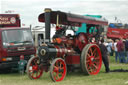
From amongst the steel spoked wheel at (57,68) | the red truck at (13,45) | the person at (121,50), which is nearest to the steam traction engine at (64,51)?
the steel spoked wheel at (57,68)

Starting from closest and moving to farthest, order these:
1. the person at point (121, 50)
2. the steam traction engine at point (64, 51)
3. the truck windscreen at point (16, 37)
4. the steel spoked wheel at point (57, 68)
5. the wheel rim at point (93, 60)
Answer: the steel spoked wheel at point (57, 68)
the steam traction engine at point (64, 51)
the wheel rim at point (93, 60)
the truck windscreen at point (16, 37)
the person at point (121, 50)

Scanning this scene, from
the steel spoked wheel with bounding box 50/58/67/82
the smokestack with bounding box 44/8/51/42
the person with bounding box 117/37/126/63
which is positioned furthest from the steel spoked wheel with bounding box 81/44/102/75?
the person with bounding box 117/37/126/63

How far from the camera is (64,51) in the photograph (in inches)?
348

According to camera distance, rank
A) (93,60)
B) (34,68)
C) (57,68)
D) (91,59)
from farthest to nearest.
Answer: (93,60), (91,59), (34,68), (57,68)

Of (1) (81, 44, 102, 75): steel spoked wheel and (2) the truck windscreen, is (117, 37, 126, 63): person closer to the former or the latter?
(1) (81, 44, 102, 75): steel spoked wheel

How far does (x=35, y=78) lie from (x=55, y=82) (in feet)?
3.68

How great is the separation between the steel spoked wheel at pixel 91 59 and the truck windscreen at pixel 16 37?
2609 millimetres

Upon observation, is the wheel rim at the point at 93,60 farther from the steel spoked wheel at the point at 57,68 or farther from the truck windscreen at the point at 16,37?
the truck windscreen at the point at 16,37

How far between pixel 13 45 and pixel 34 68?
2050mm

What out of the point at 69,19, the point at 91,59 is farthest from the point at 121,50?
the point at 69,19

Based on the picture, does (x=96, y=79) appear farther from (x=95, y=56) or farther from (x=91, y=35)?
(x=91, y=35)

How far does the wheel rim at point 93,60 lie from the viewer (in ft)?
30.7

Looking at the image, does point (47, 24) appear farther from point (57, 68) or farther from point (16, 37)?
point (16, 37)

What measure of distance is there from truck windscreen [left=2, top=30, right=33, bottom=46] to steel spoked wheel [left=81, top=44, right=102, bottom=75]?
261cm
